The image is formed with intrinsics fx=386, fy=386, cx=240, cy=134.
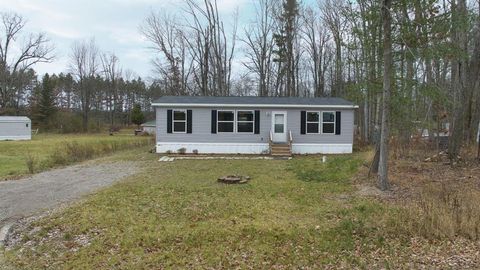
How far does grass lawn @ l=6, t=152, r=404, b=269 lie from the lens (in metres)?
4.66

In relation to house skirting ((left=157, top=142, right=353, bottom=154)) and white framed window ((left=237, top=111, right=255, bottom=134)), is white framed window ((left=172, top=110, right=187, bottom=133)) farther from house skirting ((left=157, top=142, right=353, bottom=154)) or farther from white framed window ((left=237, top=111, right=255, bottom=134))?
white framed window ((left=237, top=111, right=255, bottom=134))

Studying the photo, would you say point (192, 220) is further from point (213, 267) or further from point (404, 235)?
point (404, 235)

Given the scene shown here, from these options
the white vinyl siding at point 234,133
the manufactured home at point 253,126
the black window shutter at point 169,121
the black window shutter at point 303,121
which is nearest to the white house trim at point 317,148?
the manufactured home at point 253,126

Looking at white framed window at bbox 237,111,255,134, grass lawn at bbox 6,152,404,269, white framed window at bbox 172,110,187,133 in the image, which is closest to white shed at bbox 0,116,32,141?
white framed window at bbox 172,110,187,133

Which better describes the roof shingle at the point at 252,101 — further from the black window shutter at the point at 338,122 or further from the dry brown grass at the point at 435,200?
the dry brown grass at the point at 435,200

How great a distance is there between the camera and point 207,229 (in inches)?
222

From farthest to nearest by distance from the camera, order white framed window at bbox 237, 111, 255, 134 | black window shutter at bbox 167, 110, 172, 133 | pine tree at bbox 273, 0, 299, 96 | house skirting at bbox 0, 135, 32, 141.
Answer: house skirting at bbox 0, 135, 32, 141
pine tree at bbox 273, 0, 299, 96
white framed window at bbox 237, 111, 255, 134
black window shutter at bbox 167, 110, 172, 133

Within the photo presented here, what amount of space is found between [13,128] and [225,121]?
86.7 feet

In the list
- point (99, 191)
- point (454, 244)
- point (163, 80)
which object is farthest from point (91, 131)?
point (454, 244)

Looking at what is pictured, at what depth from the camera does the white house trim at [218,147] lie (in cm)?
1819

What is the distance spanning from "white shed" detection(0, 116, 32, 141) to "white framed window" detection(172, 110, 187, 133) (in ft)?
79.9

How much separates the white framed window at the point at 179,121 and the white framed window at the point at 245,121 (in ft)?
8.33

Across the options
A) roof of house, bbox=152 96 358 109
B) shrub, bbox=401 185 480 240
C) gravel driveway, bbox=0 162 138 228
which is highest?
roof of house, bbox=152 96 358 109

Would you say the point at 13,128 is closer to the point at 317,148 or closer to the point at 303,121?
the point at 303,121
